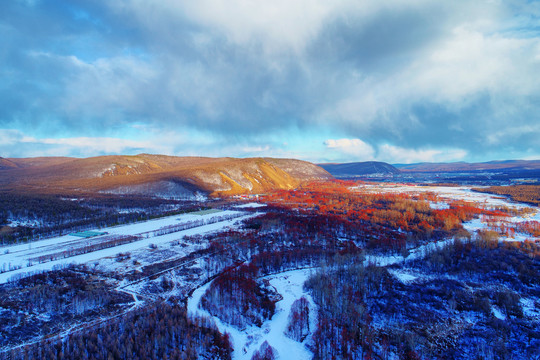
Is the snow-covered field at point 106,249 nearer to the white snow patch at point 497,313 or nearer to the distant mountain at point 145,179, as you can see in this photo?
the white snow patch at point 497,313

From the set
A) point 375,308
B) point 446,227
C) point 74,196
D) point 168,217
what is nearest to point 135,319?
point 375,308

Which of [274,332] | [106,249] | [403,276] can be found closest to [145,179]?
[106,249]

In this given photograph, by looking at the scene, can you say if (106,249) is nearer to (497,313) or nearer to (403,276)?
(403,276)

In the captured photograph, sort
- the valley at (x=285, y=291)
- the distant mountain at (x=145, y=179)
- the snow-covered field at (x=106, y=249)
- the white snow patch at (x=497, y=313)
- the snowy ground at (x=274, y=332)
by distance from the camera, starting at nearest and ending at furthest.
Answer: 1. the snowy ground at (x=274, y=332)
2. the valley at (x=285, y=291)
3. the white snow patch at (x=497, y=313)
4. the snow-covered field at (x=106, y=249)
5. the distant mountain at (x=145, y=179)

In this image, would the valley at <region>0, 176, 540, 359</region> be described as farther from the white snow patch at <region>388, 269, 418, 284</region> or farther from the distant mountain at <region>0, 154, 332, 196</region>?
the distant mountain at <region>0, 154, 332, 196</region>

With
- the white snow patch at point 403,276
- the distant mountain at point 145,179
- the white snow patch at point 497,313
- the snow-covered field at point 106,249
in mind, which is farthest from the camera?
the distant mountain at point 145,179

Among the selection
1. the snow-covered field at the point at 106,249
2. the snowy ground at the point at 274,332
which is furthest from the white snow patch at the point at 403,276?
the snow-covered field at the point at 106,249
